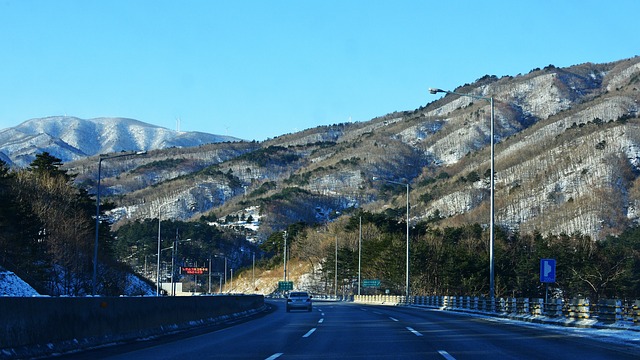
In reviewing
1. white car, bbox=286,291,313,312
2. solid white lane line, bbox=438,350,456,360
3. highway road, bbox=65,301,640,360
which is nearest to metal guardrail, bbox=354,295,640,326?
highway road, bbox=65,301,640,360

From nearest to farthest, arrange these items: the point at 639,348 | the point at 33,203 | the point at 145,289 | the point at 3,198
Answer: the point at 639,348 → the point at 3,198 → the point at 33,203 → the point at 145,289

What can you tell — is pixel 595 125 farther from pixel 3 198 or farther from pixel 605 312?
pixel 605 312

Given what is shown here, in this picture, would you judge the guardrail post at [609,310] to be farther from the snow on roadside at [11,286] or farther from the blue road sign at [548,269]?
the snow on roadside at [11,286]

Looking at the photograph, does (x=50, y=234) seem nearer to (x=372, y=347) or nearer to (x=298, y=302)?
(x=298, y=302)

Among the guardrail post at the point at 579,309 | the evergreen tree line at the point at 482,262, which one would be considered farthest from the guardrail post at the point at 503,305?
the evergreen tree line at the point at 482,262

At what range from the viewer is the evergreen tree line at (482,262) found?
9412cm

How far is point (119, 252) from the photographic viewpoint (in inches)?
5881

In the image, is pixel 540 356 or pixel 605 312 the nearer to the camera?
pixel 540 356

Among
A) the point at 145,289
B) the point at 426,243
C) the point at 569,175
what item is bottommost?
the point at 145,289

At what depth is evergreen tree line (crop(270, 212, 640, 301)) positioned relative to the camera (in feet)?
309

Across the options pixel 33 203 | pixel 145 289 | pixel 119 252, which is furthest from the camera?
pixel 119 252

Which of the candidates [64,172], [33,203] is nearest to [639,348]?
[33,203]

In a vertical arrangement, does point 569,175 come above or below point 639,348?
above

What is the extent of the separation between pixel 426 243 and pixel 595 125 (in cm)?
10500
